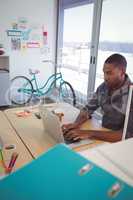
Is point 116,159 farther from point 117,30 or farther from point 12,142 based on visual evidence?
point 117,30

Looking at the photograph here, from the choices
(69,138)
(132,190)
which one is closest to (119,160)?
(132,190)

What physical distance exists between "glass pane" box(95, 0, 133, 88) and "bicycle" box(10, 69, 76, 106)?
112cm

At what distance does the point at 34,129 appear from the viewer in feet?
5.66

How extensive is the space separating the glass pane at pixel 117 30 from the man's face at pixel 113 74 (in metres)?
1.36

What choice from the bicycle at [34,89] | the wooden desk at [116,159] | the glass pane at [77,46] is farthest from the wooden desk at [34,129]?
the bicycle at [34,89]

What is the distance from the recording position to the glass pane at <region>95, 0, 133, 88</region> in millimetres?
3064

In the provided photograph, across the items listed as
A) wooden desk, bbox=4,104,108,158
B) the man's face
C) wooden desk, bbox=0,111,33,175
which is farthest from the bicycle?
wooden desk, bbox=0,111,33,175

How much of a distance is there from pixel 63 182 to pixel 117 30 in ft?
10.1

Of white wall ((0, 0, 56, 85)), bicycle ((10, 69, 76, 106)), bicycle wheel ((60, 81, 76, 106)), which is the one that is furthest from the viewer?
bicycle ((10, 69, 76, 106))

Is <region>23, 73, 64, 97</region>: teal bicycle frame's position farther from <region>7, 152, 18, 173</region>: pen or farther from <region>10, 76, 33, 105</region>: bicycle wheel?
<region>7, 152, 18, 173</region>: pen

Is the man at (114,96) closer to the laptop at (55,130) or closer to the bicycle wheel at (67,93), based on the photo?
the laptop at (55,130)

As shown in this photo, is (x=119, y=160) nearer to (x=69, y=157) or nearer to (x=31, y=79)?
(x=69, y=157)

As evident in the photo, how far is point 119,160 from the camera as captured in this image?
636mm

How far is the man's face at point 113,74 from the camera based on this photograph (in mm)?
1821
